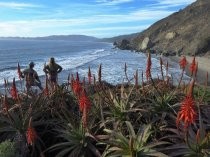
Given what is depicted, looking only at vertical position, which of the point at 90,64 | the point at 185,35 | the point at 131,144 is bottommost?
the point at 90,64

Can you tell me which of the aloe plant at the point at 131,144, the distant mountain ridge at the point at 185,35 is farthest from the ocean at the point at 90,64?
the distant mountain ridge at the point at 185,35

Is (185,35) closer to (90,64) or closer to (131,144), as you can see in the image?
(90,64)

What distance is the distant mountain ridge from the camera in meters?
96.8

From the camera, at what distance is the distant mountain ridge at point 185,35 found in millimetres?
96750

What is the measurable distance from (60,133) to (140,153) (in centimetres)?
200

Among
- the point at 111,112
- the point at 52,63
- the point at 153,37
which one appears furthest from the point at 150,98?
the point at 153,37

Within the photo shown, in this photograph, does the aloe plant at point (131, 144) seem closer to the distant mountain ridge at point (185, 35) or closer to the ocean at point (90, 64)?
the ocean at point (90, 64)

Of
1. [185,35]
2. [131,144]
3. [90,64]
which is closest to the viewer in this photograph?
[131,144]

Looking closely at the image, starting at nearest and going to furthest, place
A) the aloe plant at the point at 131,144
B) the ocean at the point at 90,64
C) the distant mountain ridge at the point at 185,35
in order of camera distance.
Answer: the aloe plant at the point at 131,144 → the ocean at the point at 90,64 → the distant mountain ridge at the point at 185,35

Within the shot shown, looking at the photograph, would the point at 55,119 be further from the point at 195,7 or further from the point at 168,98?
the point at 195,7

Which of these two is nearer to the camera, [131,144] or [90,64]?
[131,144]

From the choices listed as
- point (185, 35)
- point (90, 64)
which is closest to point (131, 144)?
point (90, 64)

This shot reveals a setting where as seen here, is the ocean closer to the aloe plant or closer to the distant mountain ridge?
the aloe plant

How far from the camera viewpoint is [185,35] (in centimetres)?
11919
